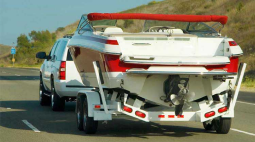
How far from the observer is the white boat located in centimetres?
1038

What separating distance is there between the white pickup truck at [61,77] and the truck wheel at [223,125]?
483cm

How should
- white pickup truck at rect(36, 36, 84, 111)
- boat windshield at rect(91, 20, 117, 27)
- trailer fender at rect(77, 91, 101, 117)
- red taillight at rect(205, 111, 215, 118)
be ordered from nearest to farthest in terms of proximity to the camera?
1. red taillight at rect(205, 111, 215, 118)
2. trailer fender at rect(77, 91, 101, 117)
3. boat windshield at rect(91, 20, 117, 27)
4. white pickup truck at rect(36, 36, 84, 111)

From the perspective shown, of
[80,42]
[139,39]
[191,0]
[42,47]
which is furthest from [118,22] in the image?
[42,47]

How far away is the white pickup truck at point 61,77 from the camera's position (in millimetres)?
15578

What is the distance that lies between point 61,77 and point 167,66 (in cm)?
585

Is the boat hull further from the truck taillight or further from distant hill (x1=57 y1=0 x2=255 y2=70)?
the truck taillight

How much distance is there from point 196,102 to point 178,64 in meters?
1.11

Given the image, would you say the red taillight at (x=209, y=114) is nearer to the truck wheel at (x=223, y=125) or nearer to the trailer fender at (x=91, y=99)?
the truck wheel at (x=223, y=125)

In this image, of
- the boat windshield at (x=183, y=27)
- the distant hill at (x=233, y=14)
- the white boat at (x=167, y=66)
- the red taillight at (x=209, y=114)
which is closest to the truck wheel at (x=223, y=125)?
the white boat at (x=167, y=66)

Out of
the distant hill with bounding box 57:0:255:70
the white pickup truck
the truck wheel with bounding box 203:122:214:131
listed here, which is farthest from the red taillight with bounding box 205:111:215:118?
the white pickup truck

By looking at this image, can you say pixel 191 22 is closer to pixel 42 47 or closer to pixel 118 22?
pixel 118 22

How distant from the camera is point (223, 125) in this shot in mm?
11484

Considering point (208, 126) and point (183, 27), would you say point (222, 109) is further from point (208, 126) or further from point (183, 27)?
point (183, 27)

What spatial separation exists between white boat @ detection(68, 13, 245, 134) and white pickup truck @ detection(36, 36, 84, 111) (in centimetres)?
405
